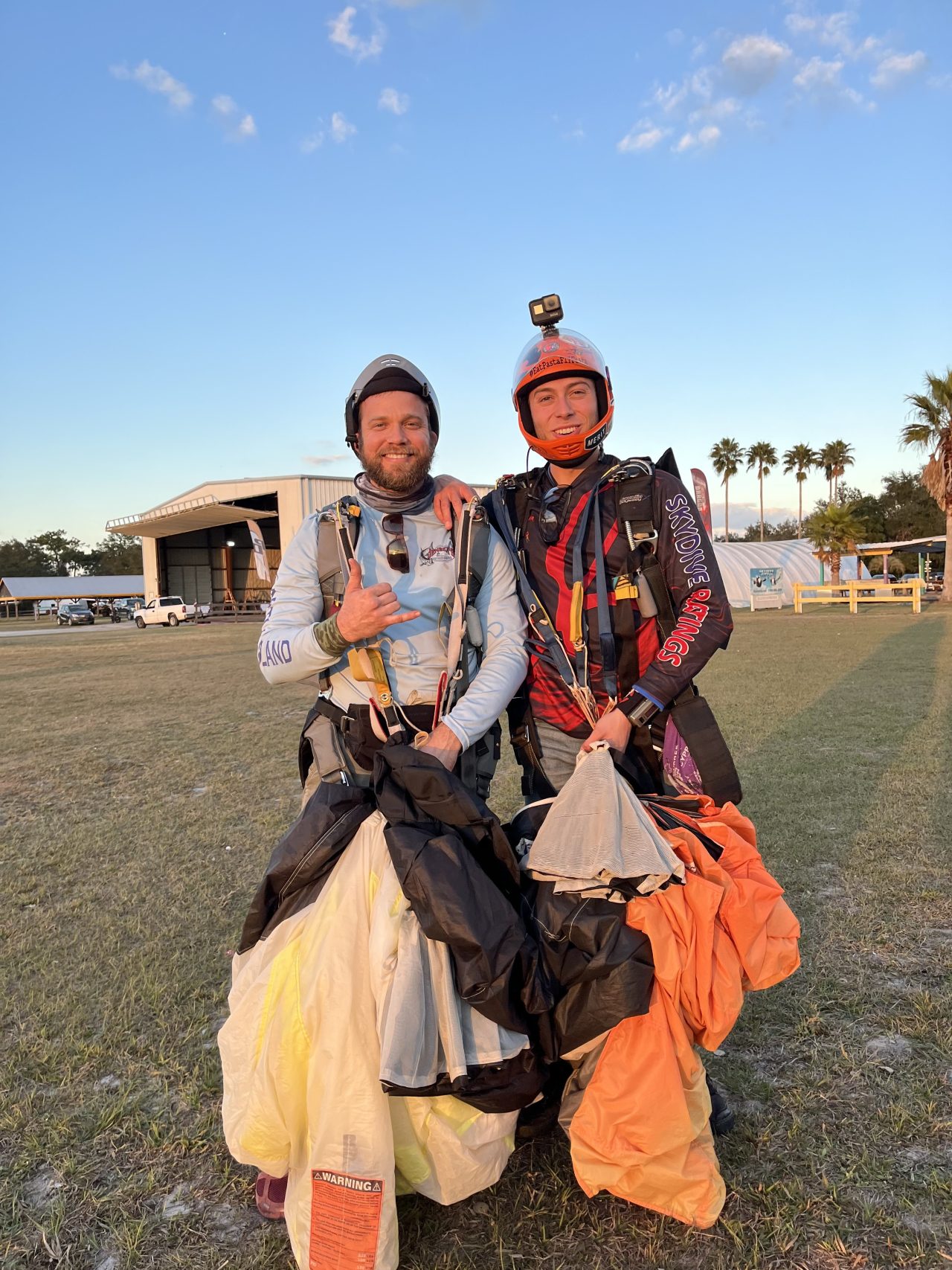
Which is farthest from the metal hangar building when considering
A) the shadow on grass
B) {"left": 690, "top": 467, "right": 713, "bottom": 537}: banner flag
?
{"left": 690, "top": 467, "right": 713, "bottom": 537}: banner flag

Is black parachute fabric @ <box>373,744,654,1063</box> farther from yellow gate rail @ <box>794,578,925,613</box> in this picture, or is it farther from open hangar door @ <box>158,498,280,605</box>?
open hangar door @ <box>158,498,280,605</box>

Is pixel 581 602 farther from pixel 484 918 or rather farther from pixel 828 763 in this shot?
pixel 828 763

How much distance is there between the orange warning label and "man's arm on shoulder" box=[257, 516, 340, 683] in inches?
48.2

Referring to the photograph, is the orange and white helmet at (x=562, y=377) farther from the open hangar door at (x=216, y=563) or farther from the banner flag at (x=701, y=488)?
the open hangar door at (x=216, y=563)

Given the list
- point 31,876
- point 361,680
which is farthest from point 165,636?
point 361,680

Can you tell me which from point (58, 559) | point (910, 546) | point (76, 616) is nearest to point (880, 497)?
point (910, 546)

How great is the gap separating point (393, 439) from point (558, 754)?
1.13 metres

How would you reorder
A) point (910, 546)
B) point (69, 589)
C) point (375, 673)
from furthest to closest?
point (69, 589) → point (910, 546) → point (375, 673)

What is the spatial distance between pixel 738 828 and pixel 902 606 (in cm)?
3309

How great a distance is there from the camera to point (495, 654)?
2443mm

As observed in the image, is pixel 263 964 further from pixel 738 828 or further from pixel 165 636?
pixel 165 636

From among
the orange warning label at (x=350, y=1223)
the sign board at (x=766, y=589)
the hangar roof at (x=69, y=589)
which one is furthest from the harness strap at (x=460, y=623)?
the hangar roof at (x=69, y=589)

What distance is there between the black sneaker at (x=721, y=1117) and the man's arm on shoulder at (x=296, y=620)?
1.59 m

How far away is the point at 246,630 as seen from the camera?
31578mm
